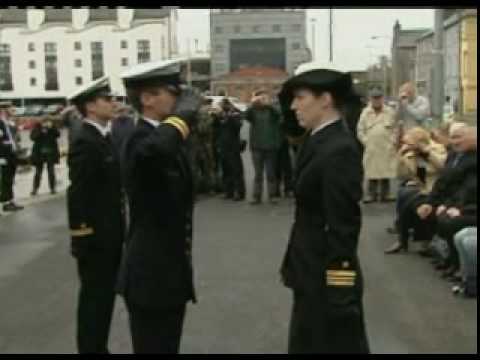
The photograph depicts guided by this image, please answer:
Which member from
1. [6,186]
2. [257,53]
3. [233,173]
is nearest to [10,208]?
[6,186]

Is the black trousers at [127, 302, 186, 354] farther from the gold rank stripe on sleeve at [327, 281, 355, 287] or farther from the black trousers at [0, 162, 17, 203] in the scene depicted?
the black trousers at [0, 162, 17, 203]

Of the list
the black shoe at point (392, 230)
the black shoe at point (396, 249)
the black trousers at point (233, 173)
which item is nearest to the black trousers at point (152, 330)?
the black shoe at point (396, 249)

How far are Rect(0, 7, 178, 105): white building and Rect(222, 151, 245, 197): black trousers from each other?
103 meters

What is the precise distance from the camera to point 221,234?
10375 millimetres

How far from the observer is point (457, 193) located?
7633 mm

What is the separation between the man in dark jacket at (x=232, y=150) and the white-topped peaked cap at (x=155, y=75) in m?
9.39

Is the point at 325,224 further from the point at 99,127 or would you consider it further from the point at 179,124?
the point at 99,127

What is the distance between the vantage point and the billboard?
12144 centimetres

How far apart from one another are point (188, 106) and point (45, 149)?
11874 millimetres

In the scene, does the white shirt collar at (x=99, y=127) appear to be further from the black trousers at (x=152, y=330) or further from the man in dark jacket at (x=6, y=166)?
the man in dark jacket at (x=6, y=166)

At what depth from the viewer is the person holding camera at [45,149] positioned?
15270mm

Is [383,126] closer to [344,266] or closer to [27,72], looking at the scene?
[344,266]

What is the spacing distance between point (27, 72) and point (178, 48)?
21882mm

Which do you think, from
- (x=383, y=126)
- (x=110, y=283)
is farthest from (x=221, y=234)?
(x=110, y=283)
